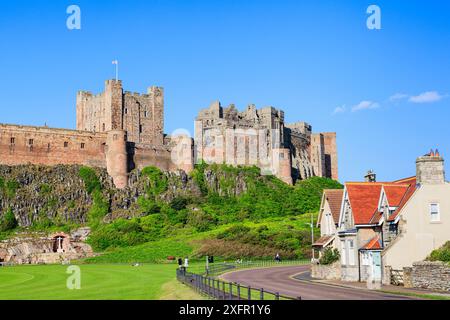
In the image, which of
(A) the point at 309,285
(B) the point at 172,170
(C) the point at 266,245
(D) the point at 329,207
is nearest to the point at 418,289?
(A) the point at 309,285

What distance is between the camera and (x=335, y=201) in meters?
47.0

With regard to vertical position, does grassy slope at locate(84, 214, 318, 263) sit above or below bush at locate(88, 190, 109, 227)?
below

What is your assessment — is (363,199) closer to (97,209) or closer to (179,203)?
(97,209)

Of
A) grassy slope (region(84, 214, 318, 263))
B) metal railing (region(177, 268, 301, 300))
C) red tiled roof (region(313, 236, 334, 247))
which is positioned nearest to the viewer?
metal railing (region(177, 268, 301, 300))

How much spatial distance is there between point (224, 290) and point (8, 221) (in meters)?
71.7

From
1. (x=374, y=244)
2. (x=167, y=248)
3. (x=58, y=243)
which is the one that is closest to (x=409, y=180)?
(x=374, y=244)

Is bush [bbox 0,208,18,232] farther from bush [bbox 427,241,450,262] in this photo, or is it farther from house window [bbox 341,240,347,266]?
bush [bbox 427,241,450,262]

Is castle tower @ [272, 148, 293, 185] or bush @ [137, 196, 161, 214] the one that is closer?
bush @ [137, 196, 161, 214]

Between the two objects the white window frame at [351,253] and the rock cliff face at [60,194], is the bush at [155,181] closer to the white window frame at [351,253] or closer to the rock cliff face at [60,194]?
the rock cliff face at [60,194]

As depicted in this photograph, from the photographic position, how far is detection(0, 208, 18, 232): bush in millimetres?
92500

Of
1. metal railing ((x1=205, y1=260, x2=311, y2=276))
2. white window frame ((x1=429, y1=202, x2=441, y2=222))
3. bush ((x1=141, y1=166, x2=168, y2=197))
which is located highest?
bush ((x1=141, y1=166, x2=168, y2=197))

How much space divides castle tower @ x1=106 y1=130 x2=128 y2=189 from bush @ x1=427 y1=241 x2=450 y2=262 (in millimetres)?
70897

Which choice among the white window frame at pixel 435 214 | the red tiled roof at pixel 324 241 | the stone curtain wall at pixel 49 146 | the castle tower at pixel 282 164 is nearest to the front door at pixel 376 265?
the white window frame at pixel 435 214

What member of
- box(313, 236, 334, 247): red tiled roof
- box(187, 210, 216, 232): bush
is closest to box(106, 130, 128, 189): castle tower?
box(187, 210, 216, 232): bush
